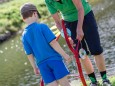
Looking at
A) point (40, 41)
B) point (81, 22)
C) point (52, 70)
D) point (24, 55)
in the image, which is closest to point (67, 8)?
point (81, 22)

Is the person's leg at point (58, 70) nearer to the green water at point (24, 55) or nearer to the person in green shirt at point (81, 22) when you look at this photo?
the person in green shirt at point (81, 22)

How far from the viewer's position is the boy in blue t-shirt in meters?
5.94

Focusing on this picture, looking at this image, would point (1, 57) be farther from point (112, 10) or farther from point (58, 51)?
point (58, 51)

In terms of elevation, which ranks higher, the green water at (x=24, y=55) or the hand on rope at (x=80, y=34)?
the hand on rope at (x=80, y=34)

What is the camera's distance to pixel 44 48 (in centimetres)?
598

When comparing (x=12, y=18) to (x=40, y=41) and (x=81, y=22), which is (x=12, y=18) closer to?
(x=81, y=22)

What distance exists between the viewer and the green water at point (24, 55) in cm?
1530

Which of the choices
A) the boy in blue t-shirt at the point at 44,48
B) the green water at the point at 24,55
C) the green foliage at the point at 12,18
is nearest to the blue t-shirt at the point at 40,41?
the boy in blue t-shirt at the point at 44,48

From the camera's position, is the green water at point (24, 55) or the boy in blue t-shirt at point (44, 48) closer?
the boy in blue t-shirt at point (44, 48)

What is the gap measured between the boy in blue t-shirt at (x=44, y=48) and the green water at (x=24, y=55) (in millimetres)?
6468

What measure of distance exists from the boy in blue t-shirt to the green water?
647cm

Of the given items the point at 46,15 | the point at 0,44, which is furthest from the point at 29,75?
the point at 46,15

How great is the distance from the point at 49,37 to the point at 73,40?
1.07 meters

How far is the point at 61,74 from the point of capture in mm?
6051
